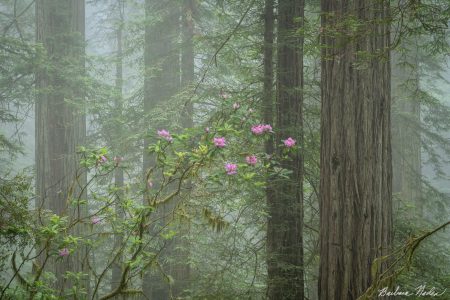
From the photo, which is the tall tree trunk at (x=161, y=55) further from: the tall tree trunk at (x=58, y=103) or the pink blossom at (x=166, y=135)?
the pink blossom at (x=166, y=135)

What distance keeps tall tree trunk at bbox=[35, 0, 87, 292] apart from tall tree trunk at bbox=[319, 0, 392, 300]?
6.35m

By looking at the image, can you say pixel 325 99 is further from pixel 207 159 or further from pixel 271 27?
pixel 271 27

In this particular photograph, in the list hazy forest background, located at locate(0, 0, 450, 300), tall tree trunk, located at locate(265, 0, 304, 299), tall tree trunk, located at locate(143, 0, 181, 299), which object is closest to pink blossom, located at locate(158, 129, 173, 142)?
hazy forest background, located at locate(0, 0, 450, 300)

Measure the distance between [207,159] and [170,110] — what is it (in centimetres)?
383

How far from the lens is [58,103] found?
30.8ft

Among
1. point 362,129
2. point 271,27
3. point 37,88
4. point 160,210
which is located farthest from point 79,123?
point 362,129

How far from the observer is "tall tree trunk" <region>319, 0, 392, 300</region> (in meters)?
3.99

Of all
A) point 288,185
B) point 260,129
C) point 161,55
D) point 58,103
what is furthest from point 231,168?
point 161,55

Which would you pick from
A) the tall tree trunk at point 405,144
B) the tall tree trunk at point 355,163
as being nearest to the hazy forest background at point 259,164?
the tall tree trunk at point 355,163

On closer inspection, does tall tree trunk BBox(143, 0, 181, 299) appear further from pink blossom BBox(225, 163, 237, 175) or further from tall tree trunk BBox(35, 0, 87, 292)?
pink blossom BBox(225, 163, 237, 175)

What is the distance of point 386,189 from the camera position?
408 cm

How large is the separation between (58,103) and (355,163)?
290 inches

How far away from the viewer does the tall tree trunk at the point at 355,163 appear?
399 cm

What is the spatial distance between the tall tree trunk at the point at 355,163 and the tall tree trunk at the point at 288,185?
114 centimetres
